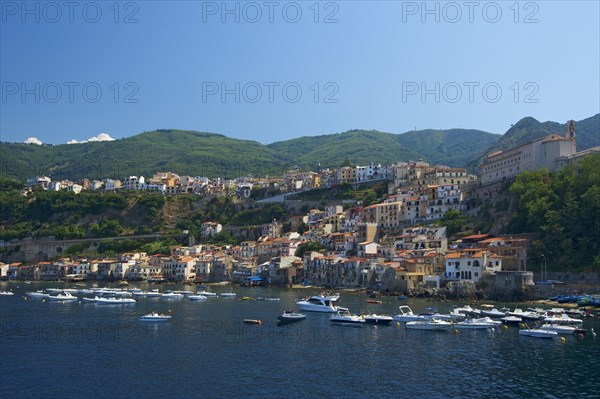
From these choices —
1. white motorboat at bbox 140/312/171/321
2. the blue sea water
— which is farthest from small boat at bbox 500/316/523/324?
white motorboat at bbox 140/312/171/321

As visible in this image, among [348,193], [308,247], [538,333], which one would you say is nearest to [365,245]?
[308,247]

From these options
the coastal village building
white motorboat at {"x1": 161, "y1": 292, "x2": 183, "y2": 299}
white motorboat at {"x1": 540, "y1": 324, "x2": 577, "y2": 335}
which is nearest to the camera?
white motorboat at {"x1": 540, "y1": 324, "x2": 577, "y2": 335}

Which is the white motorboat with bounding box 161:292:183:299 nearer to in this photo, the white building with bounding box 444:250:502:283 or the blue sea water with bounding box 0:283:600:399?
the blue sea water with bounding box 0:283:600:399

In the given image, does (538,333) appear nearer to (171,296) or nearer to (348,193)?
(171,296)

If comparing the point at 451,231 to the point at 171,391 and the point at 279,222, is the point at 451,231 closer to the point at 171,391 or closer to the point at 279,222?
the point at 279,222

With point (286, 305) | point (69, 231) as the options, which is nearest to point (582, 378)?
point (286, 305)

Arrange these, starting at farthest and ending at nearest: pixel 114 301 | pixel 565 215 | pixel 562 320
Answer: pixel 565 215, pixel 114 301, pixel 562 320
